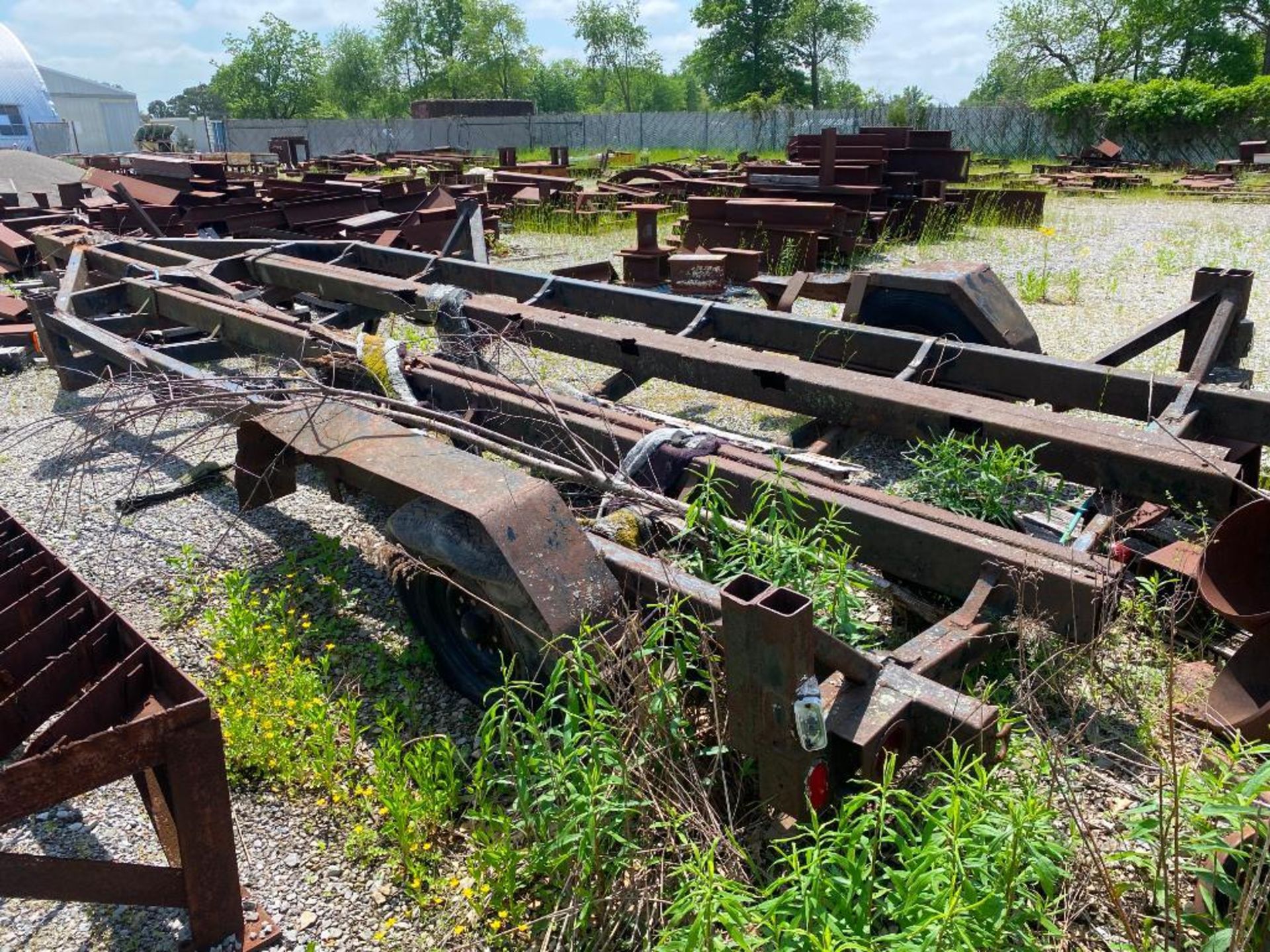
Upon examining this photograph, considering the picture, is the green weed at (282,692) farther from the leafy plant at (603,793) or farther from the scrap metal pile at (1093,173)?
the scrap metal pile at (1093,173)

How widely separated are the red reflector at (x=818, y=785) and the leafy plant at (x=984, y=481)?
60.9 inches

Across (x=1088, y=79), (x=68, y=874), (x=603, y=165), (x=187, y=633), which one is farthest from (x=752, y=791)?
(x=1088, y=79)

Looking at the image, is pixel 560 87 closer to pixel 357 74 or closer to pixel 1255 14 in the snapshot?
pixel 357 74

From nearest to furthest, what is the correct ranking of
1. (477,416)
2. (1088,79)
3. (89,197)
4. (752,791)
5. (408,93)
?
(752,791), (477,416), (89,197), (1088,79), (408,93)

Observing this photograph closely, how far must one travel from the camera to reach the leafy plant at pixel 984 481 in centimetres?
346

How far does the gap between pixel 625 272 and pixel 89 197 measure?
962cm

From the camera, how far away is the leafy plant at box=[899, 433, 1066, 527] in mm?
3457

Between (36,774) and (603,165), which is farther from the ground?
(603,165)

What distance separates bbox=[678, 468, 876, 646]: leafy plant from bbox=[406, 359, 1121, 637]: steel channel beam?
0.23 feet

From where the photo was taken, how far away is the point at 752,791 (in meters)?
2.65

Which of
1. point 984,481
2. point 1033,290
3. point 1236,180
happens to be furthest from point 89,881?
point 1236,180

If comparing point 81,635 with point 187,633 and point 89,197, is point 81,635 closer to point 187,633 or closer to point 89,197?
point 187,633

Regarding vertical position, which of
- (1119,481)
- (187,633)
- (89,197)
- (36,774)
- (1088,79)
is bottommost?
(187,633)

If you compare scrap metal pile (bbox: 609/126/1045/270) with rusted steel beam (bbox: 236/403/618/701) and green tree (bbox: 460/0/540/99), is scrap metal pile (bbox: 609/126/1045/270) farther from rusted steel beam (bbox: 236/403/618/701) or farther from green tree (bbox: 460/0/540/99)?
green tree (bbox: 460/0/540/99)
